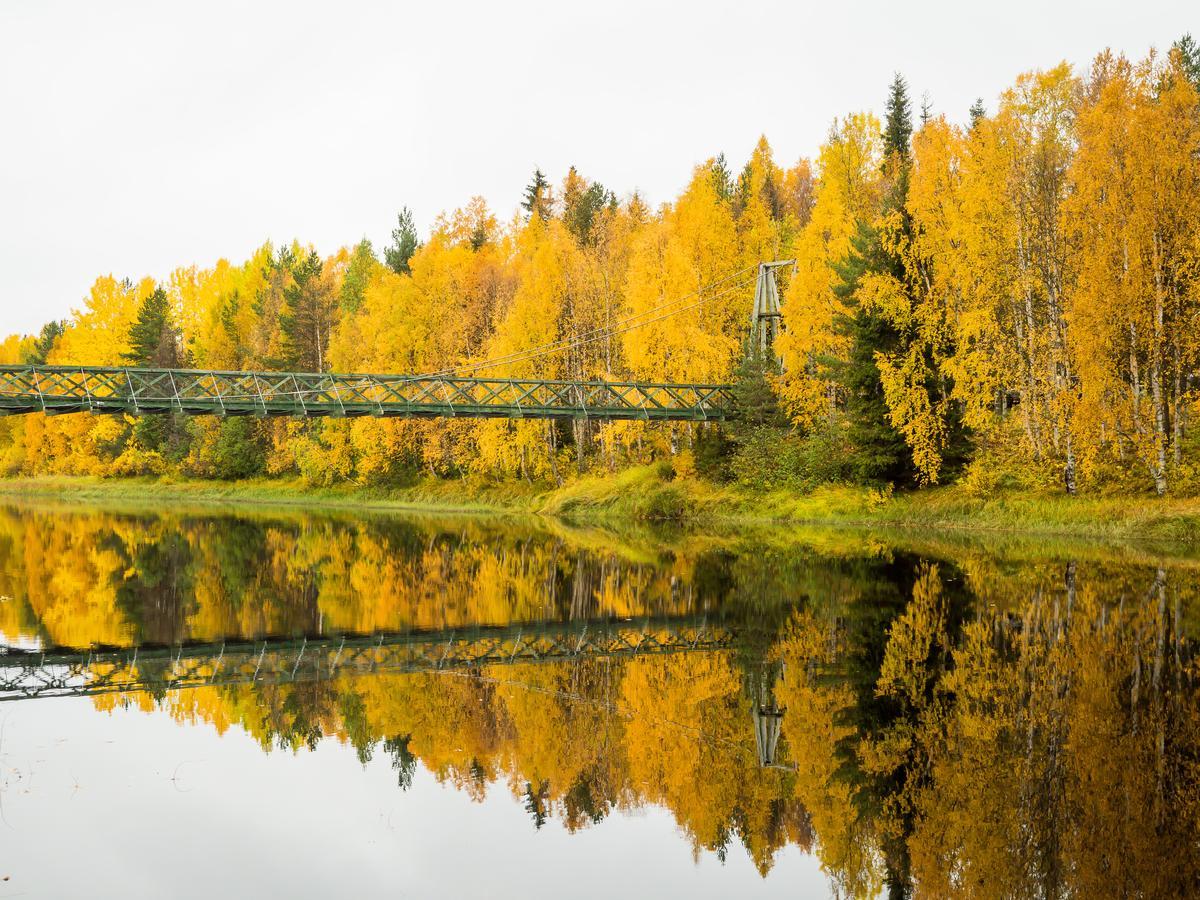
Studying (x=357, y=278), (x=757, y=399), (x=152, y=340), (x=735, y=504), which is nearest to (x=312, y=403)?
(x=735, y=504)

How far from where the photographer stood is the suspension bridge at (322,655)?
11.9 meters

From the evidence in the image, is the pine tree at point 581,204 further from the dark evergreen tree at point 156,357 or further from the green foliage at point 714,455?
the dark evergreen tree at point 156,357

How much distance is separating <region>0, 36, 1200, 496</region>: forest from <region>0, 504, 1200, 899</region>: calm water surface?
9.19m

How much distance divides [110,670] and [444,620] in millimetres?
4992

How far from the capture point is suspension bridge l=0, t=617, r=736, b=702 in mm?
11891

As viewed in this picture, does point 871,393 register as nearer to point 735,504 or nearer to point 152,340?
point 735,504

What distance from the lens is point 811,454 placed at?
3353 cm

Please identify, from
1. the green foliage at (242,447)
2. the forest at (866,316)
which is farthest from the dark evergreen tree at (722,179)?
the green foliage at (242,447)

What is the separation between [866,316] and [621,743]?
24.9m

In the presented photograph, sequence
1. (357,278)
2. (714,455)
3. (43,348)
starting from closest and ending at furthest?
1. (714,455)
2. (357,278)
3. (43,348)

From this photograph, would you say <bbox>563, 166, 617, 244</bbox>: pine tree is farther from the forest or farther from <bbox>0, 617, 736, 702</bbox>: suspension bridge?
<bbox>0, 617, 736, 702</bbox>: suspension bridge

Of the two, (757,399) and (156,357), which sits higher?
(156,357)

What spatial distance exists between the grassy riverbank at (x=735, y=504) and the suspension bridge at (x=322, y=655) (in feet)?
47.5

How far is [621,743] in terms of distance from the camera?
27.6 ft
